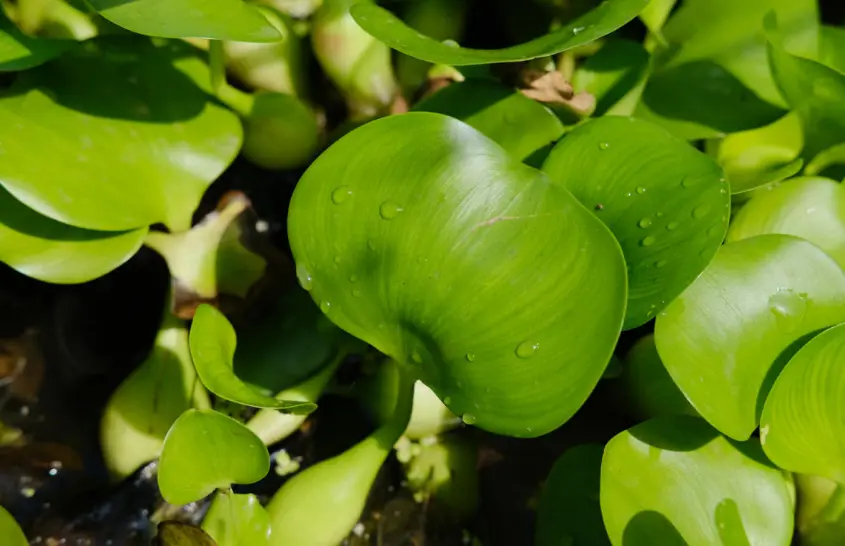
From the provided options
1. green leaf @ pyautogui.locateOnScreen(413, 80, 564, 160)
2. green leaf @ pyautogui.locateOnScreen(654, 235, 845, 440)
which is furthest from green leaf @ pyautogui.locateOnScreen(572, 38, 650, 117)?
green leaf @ pyautogui.locateOnScreen(654, 235, 845, 440)

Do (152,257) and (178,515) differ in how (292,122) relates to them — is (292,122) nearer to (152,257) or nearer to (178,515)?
(152,257)

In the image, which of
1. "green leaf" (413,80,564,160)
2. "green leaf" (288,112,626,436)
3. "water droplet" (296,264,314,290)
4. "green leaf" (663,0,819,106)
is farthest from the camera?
"green leaf" (663,0,819,106)

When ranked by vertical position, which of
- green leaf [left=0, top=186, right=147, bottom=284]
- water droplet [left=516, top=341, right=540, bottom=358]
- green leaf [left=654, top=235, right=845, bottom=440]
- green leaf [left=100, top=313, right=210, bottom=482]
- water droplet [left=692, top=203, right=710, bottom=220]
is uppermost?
water droplet [left=692, top=203, right=710, bottom=220]

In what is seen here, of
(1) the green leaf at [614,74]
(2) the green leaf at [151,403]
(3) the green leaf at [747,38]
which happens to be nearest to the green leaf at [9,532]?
(2) the green leaf at [151,403]

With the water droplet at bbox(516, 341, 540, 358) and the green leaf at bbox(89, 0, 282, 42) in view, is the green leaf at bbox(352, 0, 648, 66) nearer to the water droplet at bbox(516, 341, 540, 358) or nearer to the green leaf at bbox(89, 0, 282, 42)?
the green leaf at bbox(89, 0, 282, 42)

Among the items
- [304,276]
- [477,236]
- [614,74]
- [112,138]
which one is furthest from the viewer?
[614,74]

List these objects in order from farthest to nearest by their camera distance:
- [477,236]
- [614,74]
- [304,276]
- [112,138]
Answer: [614,74] → [112,138] → [304,276] → [477,236]

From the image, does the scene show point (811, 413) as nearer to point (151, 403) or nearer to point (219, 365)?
point (219, 365)

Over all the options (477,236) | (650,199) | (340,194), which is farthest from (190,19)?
(650,199)

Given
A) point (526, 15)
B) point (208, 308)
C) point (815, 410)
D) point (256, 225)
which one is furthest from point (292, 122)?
point (815, 410)
